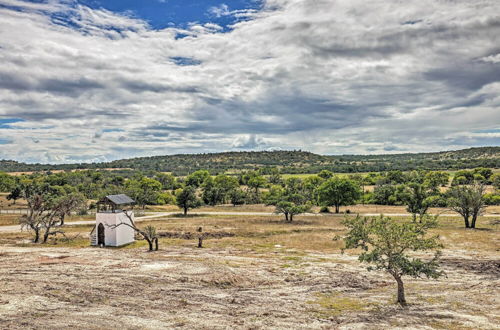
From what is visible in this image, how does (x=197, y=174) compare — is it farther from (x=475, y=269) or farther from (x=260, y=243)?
(x=475, y=269)

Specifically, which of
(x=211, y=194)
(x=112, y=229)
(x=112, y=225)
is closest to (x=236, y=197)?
(x=211, y=194)

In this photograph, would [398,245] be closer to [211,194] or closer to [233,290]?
[233,290]

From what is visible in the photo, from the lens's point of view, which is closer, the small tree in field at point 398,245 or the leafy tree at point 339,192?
the small tree in field at point 398,245

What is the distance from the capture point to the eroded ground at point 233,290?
22.5 meters

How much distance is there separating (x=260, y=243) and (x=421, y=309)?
30.1 meters

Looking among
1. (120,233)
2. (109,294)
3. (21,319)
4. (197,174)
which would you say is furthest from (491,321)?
(197,174)

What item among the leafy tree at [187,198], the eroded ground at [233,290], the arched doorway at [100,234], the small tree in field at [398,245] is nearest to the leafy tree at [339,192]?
the leafy tree at [187,198]

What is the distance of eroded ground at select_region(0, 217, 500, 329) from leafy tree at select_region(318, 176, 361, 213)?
39.8 metres

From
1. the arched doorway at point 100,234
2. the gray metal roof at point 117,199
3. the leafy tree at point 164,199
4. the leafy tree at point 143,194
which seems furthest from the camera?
the leafy tree at point 164,199

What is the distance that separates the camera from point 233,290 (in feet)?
98.7

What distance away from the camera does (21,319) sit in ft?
71.6

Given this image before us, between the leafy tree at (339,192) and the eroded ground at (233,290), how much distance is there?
39757mm

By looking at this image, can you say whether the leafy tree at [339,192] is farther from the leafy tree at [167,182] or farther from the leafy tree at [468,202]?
the leafy tree at [167,182]

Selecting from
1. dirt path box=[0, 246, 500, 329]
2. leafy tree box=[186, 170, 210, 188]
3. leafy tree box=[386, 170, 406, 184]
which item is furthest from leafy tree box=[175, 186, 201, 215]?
leafy tree box=[386, 170, 406, 184]
